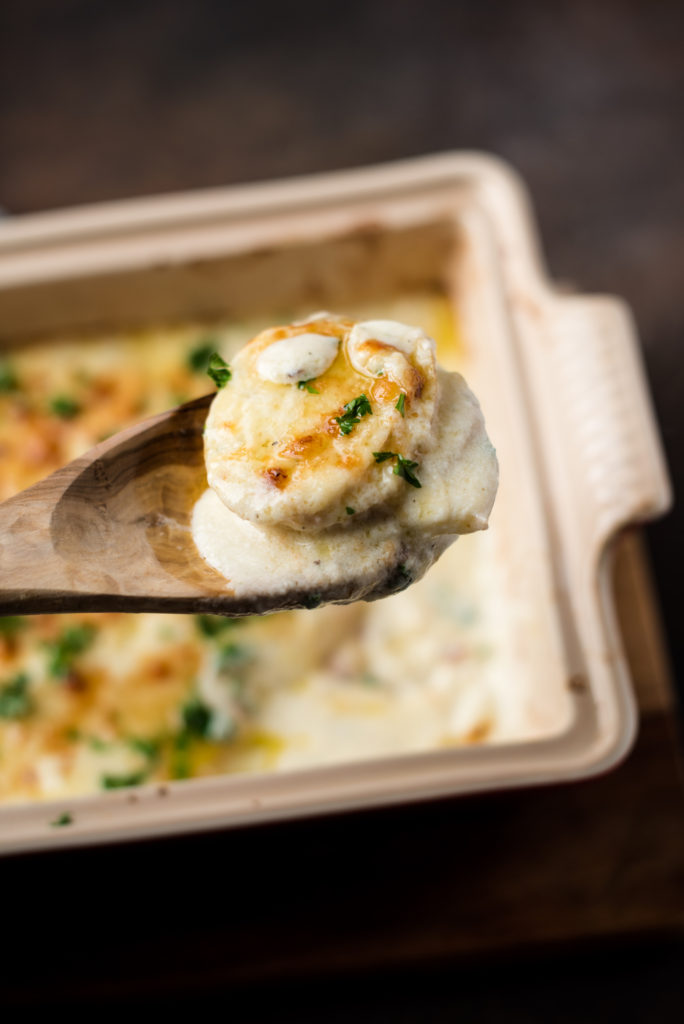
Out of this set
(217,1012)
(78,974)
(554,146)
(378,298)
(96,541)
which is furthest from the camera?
(554,146)

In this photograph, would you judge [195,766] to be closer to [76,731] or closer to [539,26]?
[76,731]

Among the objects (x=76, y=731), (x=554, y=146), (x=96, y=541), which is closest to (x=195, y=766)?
(x=76, y=731)

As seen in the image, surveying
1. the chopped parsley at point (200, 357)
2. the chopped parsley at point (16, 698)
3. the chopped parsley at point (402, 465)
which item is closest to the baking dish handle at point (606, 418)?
the chopped parsley at point (402, 465)

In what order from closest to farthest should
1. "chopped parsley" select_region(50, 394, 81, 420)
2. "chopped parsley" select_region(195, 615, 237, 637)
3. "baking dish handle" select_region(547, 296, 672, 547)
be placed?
"baking dish handle" select_region(547, 296, 672, 547), "chopped parsley" select_region(195, 615, 237, 637), "chopped parsley" select_region(50, 394, 81, 420)

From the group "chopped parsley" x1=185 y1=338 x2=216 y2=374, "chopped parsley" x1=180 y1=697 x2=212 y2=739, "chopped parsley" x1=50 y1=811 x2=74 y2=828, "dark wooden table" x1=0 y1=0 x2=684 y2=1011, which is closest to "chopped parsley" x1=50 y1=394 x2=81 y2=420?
"chopped parsley" x1=185 y1=338 x2=216 y2=374

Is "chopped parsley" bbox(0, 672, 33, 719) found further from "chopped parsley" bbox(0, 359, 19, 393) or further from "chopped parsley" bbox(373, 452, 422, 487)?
"chopped parsley" bbox(373, 452, 422, 487)

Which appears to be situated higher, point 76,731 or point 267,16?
point 267,16
